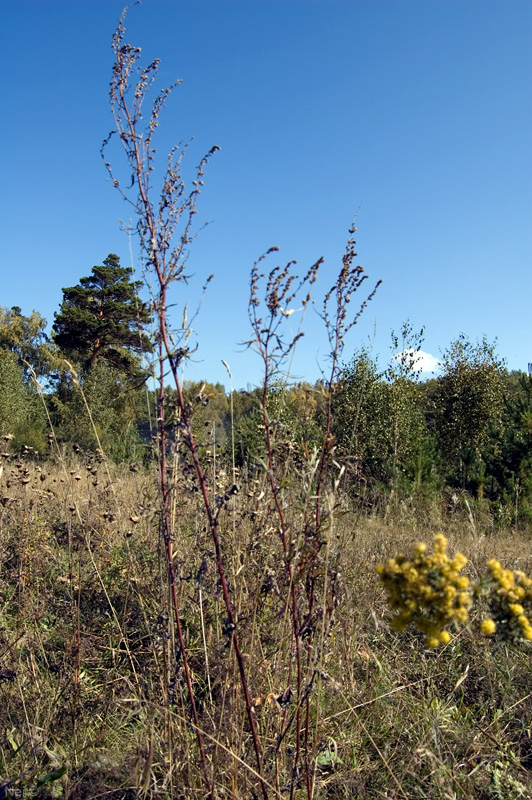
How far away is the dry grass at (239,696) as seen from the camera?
1.86 meters

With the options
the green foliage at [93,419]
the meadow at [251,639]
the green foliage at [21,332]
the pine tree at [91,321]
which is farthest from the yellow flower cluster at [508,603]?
the green foliage at [21,332]

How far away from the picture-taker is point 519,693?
9.00 ft

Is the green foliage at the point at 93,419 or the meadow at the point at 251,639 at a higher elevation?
the green foliage at the point at 93,419

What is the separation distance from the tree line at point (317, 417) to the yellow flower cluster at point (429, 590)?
0.61m

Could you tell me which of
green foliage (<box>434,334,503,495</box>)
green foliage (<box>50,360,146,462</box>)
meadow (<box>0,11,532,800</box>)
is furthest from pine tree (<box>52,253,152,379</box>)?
meadow (<box>0,11,532,800</box>)

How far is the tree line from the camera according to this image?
6.72ft

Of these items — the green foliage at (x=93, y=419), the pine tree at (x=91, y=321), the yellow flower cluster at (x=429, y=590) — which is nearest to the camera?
the yellow flower cluster at (x=429, y=590)

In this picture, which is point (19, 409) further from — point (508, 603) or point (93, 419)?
point (508, 603)

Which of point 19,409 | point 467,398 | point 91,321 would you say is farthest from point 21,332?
point 467,398

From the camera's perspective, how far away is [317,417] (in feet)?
37.6

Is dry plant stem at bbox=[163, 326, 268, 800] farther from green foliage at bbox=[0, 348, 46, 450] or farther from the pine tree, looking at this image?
the pine tree

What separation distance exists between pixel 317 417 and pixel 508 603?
34.3ft

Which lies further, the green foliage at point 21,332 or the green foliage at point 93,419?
the green foliage at point 21,332

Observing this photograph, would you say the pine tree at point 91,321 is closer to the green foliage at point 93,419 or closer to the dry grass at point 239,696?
the green foliage at point 93,419
